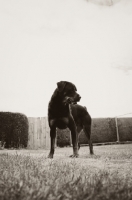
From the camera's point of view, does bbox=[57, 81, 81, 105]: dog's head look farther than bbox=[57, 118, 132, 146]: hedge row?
No

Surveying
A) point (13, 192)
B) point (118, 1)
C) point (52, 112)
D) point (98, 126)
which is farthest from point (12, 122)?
point (13, 192)

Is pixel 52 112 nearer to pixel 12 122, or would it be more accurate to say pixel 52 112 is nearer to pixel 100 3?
pixel 100 3

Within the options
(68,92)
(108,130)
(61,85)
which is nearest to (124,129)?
(108,130)

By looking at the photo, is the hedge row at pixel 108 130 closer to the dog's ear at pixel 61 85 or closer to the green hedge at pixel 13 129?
the green hedge at pixel 13 129

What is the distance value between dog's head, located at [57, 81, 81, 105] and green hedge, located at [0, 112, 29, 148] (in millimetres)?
7896

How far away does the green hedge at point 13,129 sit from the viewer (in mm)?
11789

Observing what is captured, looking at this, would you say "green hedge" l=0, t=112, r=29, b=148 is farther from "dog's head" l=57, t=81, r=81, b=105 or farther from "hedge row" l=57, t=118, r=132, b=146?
"dog's head" l=57, t=81, r=81, b=105

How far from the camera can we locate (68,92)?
4.87 metres

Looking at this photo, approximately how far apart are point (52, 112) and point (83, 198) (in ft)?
11.2

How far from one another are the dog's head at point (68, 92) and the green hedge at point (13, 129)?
311 inches

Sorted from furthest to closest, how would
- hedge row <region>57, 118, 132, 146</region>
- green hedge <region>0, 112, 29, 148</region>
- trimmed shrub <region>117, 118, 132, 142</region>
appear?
trimmed shrub <region>117, 118, 132, 142</region>, hedge row <region>57, 118, 132, 146</region>, green hedge <region>0, 112, 29, 148</region>

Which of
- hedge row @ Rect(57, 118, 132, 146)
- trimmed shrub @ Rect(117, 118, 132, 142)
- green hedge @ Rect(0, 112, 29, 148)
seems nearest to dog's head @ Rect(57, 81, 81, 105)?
green hedge @ Rect(0, 112, 29, 148)

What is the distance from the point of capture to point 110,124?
53.9 ft

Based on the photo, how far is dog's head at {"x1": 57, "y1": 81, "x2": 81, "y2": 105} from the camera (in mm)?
4753
